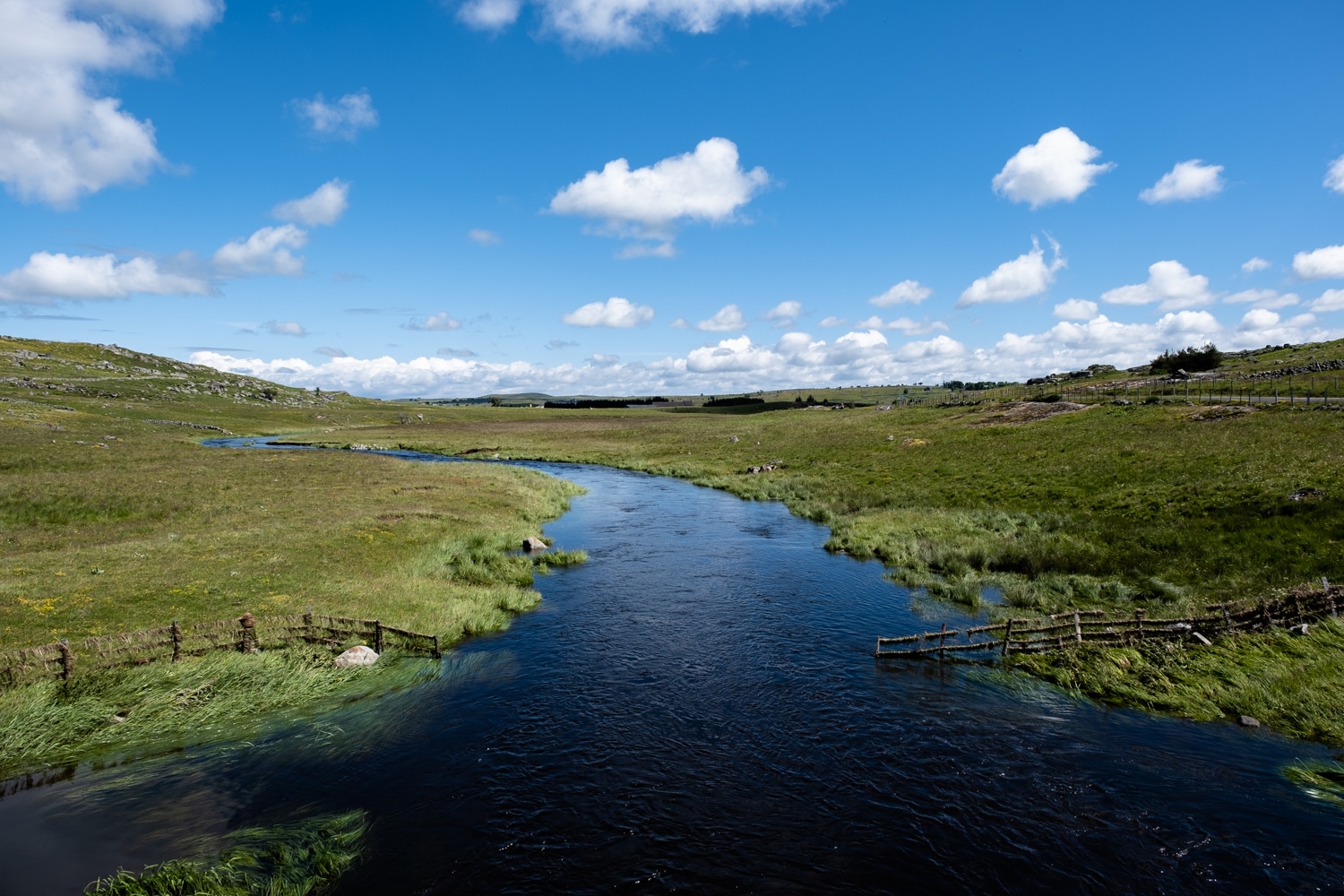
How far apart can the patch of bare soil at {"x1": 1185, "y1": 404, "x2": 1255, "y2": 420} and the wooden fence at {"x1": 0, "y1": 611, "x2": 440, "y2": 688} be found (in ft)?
238

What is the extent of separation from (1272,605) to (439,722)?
96.6 ft

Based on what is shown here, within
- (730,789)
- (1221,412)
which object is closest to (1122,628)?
(730,789)

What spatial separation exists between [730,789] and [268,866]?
10612mm

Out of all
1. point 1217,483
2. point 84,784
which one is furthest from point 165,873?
point 1217,483

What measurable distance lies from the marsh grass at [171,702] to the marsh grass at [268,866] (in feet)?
18.2

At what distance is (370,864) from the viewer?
13195 mm

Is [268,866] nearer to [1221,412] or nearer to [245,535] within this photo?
[245,535]

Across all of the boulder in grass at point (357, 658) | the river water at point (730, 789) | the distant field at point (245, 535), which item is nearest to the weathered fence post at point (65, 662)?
the distant field at point (245, 535)

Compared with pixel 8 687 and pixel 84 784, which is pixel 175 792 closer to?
pixel 84 784

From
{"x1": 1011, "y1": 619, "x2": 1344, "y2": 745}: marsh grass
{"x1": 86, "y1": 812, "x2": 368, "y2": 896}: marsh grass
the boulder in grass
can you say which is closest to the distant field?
the boulder in grass

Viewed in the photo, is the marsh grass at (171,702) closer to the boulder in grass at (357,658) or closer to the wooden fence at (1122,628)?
the boulder in grass at (357,658)

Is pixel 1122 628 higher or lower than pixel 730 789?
higher

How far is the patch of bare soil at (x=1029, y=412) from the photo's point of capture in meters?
82.2

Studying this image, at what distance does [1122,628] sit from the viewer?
75.2ft
